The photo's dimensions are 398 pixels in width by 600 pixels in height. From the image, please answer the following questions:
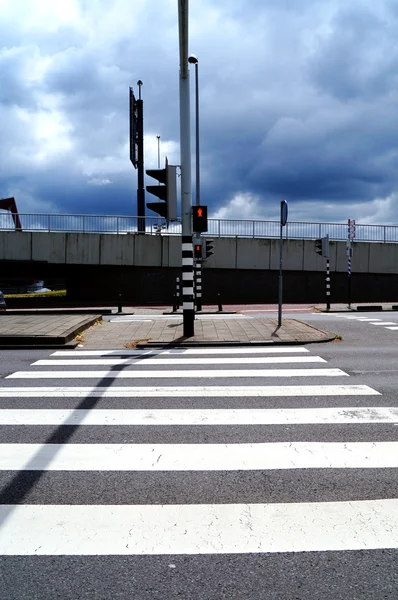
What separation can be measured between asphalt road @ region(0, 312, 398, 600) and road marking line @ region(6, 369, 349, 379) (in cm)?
98

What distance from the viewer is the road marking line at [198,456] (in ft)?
13.5

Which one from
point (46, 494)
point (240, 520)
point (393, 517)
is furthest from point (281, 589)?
point (46, 494)

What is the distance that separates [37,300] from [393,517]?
91.1ft

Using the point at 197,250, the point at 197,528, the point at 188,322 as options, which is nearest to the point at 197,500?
the point at 197,528

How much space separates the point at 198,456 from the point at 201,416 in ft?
3.93

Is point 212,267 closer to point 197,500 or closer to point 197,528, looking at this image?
point 197,500

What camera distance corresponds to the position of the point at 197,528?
10.2 ft

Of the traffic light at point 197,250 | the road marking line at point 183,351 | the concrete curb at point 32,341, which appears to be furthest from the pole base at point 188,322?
the traffic light at point 197,250

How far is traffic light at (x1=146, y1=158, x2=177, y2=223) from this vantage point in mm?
11734

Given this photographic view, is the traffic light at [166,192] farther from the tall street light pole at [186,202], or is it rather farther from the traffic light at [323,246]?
the traffic light at [323,246]

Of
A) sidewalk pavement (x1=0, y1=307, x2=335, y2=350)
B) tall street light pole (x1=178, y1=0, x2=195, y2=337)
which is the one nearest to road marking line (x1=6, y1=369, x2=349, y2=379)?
sidewalk pavement (x1=0, y1=307, x2=335, y2=350)

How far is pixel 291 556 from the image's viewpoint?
279 cm

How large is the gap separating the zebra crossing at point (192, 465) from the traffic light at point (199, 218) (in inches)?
207

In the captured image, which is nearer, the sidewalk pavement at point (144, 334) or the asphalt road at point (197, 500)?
the asphalt road at point (197, 500)
